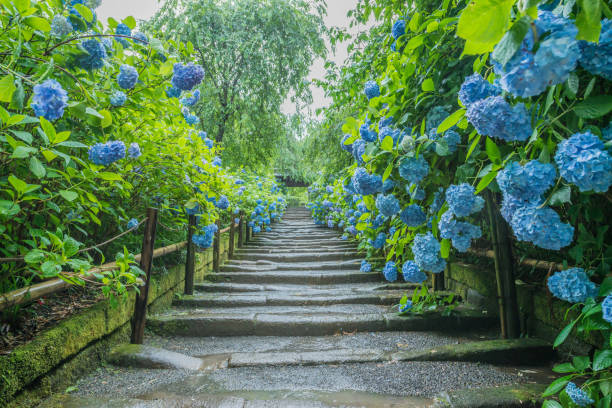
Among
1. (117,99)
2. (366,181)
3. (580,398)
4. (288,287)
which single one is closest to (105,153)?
(117,99)

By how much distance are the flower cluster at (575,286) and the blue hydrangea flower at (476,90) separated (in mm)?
646

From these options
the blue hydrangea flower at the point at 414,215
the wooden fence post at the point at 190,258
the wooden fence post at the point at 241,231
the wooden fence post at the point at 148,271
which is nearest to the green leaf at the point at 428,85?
the blue hydrangea flower at the point at 414,215

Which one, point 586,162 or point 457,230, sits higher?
point 586,162

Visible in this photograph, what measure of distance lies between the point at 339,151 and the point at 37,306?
4.79m

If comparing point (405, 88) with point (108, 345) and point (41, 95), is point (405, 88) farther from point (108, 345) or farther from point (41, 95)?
point (108, 345)

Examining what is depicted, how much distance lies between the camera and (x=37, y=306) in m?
1.72

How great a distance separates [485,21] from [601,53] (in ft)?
1.68

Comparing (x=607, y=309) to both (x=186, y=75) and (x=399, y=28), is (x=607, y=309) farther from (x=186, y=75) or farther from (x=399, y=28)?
(x=186, y=75)

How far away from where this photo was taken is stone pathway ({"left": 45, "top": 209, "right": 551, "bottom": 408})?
61.6 inches

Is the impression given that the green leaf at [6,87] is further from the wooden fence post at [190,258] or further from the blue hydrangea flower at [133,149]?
the wooden fence post at [190,258]

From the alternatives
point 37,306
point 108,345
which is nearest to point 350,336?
point 108,345

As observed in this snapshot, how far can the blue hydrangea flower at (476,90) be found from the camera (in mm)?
1053

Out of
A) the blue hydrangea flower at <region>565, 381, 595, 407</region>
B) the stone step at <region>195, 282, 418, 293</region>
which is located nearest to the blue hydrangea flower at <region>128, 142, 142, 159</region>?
the blue hydrangea flower at <region>565, 381, 595, 407</region>

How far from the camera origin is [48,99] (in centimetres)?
102
